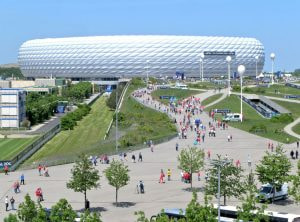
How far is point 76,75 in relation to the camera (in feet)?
654

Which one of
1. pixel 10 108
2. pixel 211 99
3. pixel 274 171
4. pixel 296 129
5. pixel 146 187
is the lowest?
pixel 146 187

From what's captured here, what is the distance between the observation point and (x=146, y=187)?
35.5 m

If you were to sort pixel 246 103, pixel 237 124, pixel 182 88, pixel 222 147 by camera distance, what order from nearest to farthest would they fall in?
1. pixel 222 147
2. pixel 237 124
3. pixel 246 103
4. pixel 182 88

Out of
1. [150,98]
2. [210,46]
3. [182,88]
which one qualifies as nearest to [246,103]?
[150,98]

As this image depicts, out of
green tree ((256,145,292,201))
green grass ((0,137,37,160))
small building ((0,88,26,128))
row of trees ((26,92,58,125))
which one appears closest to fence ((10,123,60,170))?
green grass ((0,137,37,160))

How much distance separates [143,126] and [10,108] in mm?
22480

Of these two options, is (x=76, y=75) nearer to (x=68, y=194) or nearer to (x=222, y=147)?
(x=222, y=147)

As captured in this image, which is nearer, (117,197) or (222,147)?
(117,197)

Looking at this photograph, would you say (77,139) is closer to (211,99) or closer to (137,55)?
(211,99)

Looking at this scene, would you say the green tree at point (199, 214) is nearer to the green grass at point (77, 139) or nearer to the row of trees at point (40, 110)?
the green grass at point (77, 139)

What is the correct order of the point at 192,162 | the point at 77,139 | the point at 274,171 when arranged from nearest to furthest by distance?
the point at 274,171 → the point at 192,162 → the point at 77,139

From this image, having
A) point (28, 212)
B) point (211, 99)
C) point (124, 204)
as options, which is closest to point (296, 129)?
point (124, 204)

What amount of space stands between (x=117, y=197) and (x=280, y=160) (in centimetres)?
852

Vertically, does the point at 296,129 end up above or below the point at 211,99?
below
